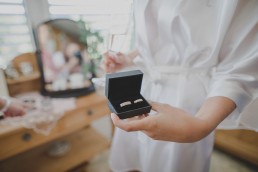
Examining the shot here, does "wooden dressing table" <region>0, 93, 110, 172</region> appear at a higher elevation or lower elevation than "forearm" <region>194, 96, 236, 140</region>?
lower

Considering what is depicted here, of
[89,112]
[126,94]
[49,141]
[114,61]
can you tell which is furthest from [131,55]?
[49,141]

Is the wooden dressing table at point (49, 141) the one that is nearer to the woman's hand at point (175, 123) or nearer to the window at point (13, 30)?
the window at point (13, 30)

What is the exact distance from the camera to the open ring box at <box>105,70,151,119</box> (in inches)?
12.1

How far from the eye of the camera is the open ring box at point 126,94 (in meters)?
0.31

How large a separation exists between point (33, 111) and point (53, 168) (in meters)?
0.37

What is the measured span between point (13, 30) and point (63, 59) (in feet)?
0.93

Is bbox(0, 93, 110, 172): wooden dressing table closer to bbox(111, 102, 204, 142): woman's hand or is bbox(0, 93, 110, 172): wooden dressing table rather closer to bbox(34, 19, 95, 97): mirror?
bbox(34, 19, 95, 97): mirror

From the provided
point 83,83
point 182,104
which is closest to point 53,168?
point 83,83

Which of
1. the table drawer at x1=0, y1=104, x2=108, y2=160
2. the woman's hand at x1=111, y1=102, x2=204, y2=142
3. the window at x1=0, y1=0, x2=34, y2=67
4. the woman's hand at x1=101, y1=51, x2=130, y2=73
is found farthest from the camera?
the window at x1=0, y1=0, x2=34, y2=67

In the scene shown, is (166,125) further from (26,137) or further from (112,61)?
(26,137)

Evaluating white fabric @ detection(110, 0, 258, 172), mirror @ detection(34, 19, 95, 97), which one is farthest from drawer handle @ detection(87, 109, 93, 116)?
white fabric @ detection(110, 0, 258, 172)

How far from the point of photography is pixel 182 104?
48cm

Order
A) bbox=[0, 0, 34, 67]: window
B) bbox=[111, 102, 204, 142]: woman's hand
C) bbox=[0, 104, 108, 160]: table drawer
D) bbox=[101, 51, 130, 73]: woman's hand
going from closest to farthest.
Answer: bbox=[111, 102, 204, 142]: woman's hand, bbox=[101, 51, 130, 73]: woman's hand, bbox=[0, 104, 108, 160]: table drawer, bbox=[0, 0, 34, 67]: window

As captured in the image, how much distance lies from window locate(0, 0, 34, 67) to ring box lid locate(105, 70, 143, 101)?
817 millimetres
